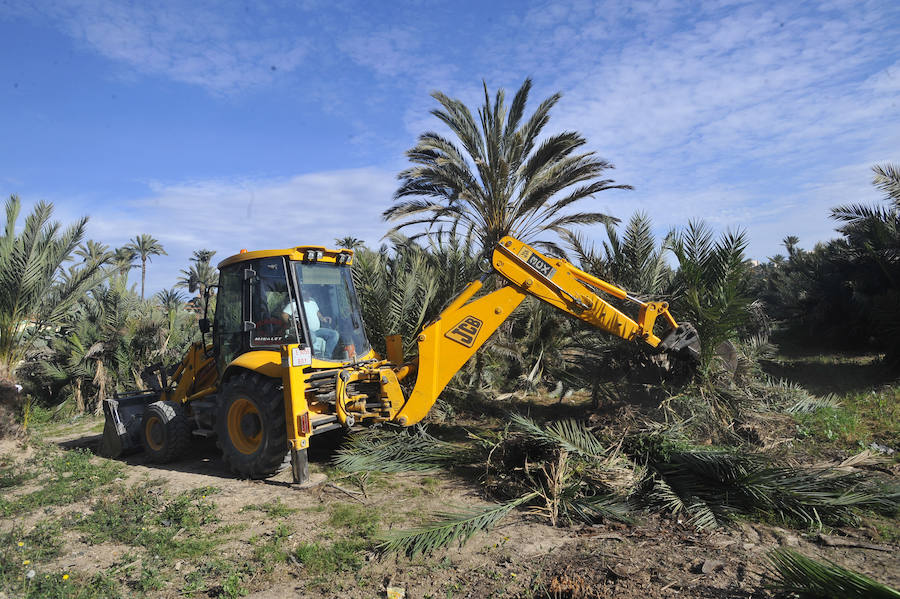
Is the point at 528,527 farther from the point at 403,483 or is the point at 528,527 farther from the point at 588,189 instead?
the point at 588,189

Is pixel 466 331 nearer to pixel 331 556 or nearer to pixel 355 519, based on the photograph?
pixel 355 519

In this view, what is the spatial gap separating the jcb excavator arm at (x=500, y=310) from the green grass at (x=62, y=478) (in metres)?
3.60

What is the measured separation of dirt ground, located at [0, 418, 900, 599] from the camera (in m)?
3.70

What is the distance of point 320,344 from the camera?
6.71 m

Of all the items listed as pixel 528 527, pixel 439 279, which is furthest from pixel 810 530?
pixel 439 279

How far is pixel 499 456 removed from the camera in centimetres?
592

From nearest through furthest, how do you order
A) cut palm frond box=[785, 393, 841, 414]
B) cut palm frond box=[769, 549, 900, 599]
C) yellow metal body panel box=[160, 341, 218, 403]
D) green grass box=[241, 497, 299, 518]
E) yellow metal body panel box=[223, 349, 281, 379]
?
cut palm frond box=[769, 549, 900, 599] < green grass box=[241, 497, 299, 518] < yellow metal body panel box=[223, 349, 281, 379] < cut palm frond box=[785, 393, 841, 414] < yellow metal body panel box=[160, 341, 218, 403]

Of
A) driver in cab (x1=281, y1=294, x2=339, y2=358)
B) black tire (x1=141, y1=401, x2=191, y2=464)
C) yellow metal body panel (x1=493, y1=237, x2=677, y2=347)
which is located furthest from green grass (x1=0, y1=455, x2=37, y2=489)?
yellow metal body panel (x1=493, y1=237, x2=677, y2=347)

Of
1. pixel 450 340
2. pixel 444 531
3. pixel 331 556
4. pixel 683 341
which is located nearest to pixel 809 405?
pixel 683 341

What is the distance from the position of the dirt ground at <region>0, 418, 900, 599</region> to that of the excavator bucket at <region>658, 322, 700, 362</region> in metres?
1.96

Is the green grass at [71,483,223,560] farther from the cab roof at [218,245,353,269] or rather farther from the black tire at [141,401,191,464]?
the cab roof at [218,245,353,269]

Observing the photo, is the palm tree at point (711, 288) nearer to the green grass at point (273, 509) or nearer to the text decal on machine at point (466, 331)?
the text decal on machine at point (466, 331)

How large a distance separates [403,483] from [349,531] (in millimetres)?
1321

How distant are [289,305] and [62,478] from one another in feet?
11.4
